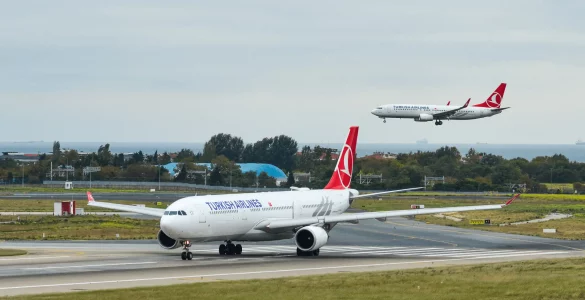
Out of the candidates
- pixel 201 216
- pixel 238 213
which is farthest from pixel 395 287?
pixel 238 213

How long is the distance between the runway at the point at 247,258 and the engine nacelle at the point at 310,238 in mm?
1041

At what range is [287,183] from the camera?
182125 mm

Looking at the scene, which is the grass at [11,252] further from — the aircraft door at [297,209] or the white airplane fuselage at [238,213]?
the aircraft door at [297,209]

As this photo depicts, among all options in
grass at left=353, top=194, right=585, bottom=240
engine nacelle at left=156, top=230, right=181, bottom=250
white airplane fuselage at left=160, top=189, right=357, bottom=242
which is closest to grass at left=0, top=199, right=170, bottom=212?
grass at left=353, top=194, right=585, bottom=240

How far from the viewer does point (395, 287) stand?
4294 centimetres

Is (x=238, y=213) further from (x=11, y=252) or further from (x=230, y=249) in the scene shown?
(x=11, y=252)

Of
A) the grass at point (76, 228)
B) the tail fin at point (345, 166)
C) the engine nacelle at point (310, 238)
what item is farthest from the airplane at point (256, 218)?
the grass at point (76, 228)

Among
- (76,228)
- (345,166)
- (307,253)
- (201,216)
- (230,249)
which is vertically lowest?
(307,253)

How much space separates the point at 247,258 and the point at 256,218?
319 cm

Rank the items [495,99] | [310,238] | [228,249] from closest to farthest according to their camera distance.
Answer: [310,238], [228,249], [495,99]

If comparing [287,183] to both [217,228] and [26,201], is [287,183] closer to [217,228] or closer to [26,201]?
[26,201]

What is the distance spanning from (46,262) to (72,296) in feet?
58.5

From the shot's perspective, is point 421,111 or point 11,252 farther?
point 421,111

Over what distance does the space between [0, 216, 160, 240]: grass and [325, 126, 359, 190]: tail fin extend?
17036 millimetres
